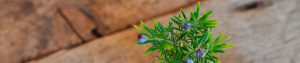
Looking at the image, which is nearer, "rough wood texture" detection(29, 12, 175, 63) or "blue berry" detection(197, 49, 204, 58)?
"blue berry" detection(197, 49, 204, 58)

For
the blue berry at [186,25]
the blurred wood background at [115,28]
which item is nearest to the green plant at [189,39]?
the blue berry at [186,25]

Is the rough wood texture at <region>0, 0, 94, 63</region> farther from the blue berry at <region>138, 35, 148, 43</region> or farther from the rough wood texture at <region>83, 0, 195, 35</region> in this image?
the blue berry at <region>138, 35, 148, 43</region>

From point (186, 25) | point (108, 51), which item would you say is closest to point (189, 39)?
point (186, 25)

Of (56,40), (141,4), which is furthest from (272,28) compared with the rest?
(56,40)

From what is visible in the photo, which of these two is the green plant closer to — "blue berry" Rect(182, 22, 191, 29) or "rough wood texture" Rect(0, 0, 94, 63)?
"blue berry" Rect(182, 22, 191, 29)

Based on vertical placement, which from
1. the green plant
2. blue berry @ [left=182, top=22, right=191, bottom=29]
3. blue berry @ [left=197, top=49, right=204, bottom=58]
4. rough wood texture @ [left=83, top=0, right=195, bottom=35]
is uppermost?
rough wood texture @ [left=83, top=0, right=195, bottom=35]

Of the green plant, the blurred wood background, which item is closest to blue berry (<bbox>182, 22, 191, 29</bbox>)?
the green plant

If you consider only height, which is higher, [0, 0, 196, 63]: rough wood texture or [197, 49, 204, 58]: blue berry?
[0, 0, 196, 63]: rough wood texture

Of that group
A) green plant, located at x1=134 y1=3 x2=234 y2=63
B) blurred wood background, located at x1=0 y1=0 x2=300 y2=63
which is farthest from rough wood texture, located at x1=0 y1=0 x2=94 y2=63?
green plant, located at x1=134 y1=3 x2=234 y2=63
